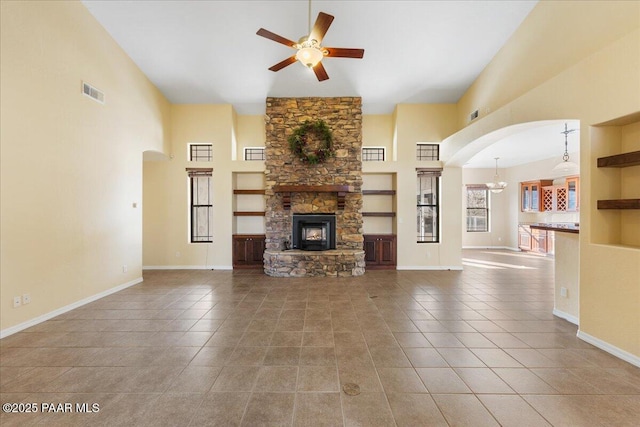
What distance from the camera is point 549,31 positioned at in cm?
376

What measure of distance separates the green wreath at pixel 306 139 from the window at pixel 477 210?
710 centimetres

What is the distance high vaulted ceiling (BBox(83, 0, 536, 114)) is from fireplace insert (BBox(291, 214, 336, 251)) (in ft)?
10.2

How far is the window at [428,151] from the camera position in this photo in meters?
6.72

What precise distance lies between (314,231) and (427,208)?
309cm

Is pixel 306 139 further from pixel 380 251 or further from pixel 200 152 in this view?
pixel 380 251

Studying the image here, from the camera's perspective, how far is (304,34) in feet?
15.4

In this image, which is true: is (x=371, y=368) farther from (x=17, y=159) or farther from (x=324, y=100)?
(x=324, y=100)

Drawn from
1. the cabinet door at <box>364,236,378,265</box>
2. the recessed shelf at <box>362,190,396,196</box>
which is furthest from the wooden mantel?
the cabinet door at <box>364,236,378,265</box>

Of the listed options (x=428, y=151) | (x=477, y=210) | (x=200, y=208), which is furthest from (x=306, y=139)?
(x=477, y=210)

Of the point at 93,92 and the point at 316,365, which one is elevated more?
the point at 93,92

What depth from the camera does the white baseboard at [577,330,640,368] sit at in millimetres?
2463

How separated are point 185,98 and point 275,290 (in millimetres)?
5296

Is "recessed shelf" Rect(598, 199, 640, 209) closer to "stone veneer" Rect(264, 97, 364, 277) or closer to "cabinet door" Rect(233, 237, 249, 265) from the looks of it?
"stone veneer" Rect(264, 97, 364, 277)

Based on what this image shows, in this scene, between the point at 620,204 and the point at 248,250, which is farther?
the point at 248,250
